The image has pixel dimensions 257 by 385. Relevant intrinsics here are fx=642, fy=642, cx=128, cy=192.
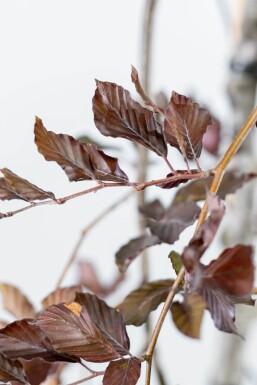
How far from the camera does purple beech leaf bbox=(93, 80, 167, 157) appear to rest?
276mm

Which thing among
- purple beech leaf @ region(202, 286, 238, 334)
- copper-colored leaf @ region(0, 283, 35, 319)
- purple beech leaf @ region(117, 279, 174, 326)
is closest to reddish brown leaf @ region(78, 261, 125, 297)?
copper-colored leaf @ region(0, 283, 35, 319)

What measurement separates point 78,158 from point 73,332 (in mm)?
75

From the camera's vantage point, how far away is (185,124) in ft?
0.91

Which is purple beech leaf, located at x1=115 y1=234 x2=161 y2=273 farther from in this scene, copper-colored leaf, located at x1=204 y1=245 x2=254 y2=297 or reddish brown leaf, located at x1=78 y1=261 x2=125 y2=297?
reddish brown leaf, located at x1=78 y1=261 x2=125 y2=297

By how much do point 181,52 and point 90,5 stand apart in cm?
24

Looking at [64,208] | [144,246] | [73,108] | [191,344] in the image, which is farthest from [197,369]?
[144,246]

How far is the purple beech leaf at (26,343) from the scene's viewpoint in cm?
29

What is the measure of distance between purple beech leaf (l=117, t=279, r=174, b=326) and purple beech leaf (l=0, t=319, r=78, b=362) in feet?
0.20

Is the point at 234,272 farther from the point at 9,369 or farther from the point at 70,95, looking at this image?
the point at 70,95

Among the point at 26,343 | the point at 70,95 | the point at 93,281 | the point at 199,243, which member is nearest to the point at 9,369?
the point at 26,343

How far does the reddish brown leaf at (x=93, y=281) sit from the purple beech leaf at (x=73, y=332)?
46 cm

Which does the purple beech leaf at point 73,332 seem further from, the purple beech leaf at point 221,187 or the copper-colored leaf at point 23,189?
the purple beech leaf at point 221,187

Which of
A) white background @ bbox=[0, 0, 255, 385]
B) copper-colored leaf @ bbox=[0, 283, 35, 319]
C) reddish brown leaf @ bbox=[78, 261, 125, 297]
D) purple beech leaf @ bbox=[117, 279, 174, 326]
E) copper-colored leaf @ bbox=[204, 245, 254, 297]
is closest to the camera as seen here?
copper-colored leaf @ bbox=[204, 245, 254, 297]

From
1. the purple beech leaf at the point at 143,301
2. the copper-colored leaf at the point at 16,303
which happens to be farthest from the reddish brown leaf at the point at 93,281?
the purple beech leaf at the point at 143,301
